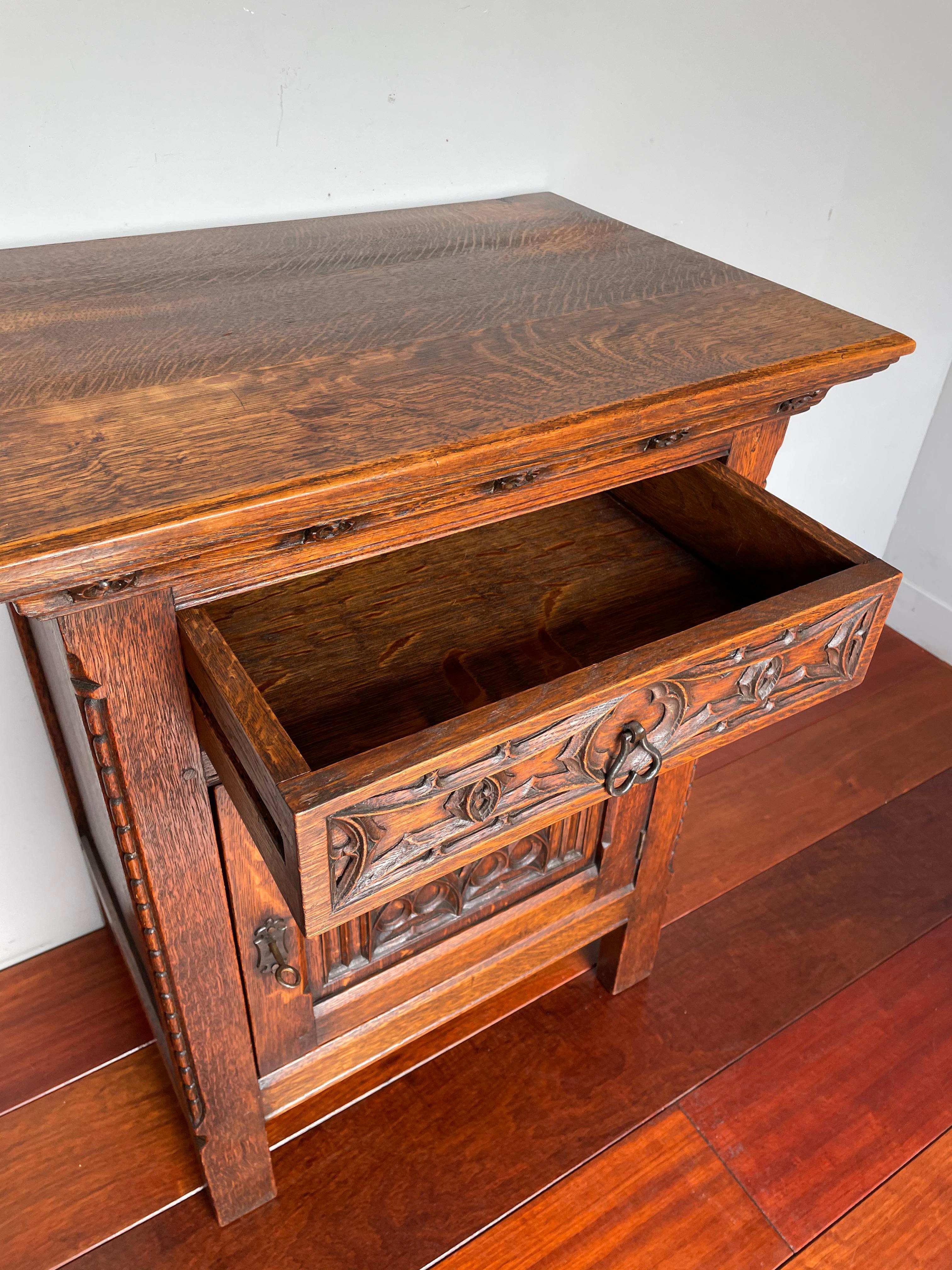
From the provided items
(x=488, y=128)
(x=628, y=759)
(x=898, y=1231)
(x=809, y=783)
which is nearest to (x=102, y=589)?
(x=628, y=759)

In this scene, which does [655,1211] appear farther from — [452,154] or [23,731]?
[452,154]

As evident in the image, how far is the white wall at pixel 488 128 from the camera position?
2.57 feet

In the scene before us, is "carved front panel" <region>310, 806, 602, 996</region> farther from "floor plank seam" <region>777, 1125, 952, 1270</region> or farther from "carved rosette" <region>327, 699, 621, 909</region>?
"floor plank seam" <region>777, 1125, 952, 1270</region>

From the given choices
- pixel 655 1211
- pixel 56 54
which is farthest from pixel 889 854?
pixel 56 54

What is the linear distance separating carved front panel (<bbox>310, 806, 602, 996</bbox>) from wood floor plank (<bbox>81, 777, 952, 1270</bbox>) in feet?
0.92

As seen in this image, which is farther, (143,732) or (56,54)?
(56,54)

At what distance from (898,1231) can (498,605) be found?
2.65ft

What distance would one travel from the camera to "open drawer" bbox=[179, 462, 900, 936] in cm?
52

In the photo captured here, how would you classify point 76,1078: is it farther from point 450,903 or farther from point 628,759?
point 628,759

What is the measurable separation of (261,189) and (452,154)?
21cm

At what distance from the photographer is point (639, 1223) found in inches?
39.1

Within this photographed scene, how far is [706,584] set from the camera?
0.83 m

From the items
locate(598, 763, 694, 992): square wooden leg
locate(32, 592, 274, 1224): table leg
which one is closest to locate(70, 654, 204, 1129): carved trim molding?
locate(32, 592, 274, 1224): table leg

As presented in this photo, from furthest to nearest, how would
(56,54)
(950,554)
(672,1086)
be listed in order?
(950,554), (672,1086), (56,54)
